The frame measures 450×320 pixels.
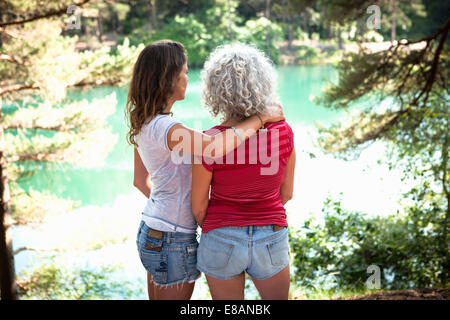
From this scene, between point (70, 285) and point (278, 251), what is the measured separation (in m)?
5.79

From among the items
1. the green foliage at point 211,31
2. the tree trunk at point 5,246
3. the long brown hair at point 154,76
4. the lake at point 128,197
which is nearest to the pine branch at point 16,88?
the tree trunk at point 5,246

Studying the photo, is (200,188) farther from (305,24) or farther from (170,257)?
(305,24)

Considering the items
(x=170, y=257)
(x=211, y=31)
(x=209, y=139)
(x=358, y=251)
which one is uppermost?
(x=211, y=31)

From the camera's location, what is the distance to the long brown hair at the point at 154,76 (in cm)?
142

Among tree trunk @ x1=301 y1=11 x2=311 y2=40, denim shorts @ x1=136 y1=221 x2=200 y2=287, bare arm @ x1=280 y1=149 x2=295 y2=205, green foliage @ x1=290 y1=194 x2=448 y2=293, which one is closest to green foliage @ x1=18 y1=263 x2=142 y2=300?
green foliage @ x1=290 y1=194 x2=448 y2=293

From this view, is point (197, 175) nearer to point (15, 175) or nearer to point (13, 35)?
point (13, 35)

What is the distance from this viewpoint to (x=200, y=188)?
1.40m

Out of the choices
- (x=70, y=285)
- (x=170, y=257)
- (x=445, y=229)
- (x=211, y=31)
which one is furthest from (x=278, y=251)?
(x=211, y=31)

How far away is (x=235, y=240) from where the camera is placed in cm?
139

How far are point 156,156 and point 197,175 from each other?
166 mm

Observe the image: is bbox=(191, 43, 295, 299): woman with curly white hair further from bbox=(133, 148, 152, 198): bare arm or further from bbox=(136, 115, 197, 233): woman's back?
bbox=(133, 148, 152, 198): bare arm

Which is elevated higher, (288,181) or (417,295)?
(288,181)

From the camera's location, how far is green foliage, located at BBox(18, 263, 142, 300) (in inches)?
238
